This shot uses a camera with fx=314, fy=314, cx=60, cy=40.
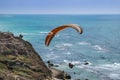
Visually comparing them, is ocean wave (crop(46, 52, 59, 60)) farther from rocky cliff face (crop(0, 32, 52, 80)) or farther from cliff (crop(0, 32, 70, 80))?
rocky cliff face (crop(0, 32, 52, 80))

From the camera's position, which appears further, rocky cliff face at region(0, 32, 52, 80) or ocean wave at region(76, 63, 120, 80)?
ocean wave at region(76, 63, 120, 80)

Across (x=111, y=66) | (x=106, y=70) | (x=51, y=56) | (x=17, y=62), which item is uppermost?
(x=17, y=62)

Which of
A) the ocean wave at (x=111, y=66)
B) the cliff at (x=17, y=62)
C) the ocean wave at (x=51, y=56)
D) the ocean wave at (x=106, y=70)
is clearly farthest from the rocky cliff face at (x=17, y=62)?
the ocean wave at (x=51, y=56)

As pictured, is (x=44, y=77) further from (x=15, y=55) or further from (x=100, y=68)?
(x=100, y=68)

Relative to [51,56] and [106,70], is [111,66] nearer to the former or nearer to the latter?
[106,70]

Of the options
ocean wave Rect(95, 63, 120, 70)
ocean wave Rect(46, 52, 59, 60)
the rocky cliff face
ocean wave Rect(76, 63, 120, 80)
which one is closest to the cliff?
the rocky cliff face

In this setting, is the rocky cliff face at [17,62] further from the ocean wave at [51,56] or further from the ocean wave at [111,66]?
the ocean wave at [51,56]

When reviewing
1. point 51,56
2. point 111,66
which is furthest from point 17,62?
point 51,56

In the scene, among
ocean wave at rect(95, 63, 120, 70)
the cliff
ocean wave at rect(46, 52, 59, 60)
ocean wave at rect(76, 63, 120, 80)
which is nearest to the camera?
the cliff

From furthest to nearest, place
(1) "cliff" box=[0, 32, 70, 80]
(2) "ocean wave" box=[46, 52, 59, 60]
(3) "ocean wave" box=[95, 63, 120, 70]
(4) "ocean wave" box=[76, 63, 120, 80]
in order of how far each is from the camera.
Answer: (2) "ocean wave" box=[46, 52, 59, 60] < (3) "ocean wave" box=[95, 63, 120, 70] < (4) "ocean wave" box=[76, 63, 120, 80] < (1) "cliff" box=[0, 32, 70, 80]

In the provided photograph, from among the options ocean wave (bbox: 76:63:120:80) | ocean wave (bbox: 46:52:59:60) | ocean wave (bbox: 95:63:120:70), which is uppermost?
ocean wave (bbox: 46:52:59:60)
